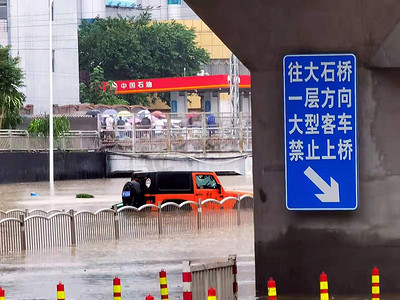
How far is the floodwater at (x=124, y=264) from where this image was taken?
1817cm

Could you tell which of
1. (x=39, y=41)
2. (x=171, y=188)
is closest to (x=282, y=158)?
(x=171, y=188)

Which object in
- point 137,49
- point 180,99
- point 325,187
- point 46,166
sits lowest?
point 46,166

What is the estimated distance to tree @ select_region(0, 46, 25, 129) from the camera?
223 feet

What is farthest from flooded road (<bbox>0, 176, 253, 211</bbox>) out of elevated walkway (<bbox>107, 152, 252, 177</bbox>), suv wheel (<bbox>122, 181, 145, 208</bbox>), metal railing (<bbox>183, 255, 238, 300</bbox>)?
metal railing (<bbox>183, 255, 238, 300</bbox>)

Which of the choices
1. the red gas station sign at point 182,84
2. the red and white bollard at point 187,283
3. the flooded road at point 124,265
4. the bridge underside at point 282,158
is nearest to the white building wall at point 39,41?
the red gas station sign at point 182,84

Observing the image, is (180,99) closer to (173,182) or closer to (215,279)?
(173,182)

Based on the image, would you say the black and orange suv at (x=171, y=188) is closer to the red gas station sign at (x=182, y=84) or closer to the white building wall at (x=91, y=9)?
the red gas station sign at (x=182, y=84)

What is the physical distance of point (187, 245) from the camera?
2638 centimetres

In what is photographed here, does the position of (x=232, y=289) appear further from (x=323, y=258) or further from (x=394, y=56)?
(x=394, y=56)

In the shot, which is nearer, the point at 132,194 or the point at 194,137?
the point at 132,194

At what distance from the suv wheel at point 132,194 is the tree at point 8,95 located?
33977 millimetres

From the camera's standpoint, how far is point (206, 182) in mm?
Result: 36688

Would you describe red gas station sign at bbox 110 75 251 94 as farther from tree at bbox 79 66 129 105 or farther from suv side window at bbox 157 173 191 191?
suv side window at bbox 157 173 191 191

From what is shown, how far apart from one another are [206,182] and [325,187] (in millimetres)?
20743
